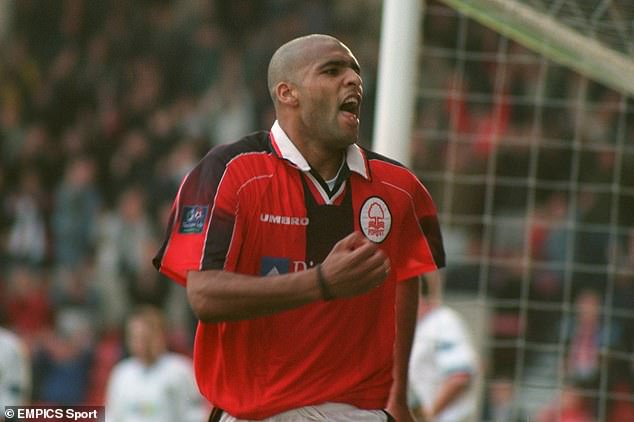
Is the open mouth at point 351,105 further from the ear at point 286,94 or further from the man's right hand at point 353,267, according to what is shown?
the man's right hand at point 353,267

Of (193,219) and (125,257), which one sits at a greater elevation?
(193,219)

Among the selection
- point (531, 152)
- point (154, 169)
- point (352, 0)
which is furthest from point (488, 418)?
point (352, 0)

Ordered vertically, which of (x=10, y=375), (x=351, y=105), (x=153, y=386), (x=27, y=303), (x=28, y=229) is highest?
(x=351, y=105)

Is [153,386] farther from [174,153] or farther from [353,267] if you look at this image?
[353,267]

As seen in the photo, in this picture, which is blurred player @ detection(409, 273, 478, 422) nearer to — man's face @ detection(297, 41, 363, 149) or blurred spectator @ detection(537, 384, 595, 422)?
blurred spectator @ detection(537, 384, 595, 422)

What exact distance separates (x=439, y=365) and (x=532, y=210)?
3.27 m

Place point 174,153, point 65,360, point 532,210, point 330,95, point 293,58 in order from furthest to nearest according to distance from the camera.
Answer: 1. point 174,153
2. point 65,360
3. point 532,210
4. point 293,58
5. point 330,95

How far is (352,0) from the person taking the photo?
14.1 meters

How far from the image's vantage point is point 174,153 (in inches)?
514

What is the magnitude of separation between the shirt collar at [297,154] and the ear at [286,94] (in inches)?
3.2

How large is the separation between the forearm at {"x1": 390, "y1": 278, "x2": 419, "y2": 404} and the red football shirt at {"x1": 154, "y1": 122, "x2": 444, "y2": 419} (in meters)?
0.27

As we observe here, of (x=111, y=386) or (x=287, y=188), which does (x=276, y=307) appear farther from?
(x=111, y=386)
